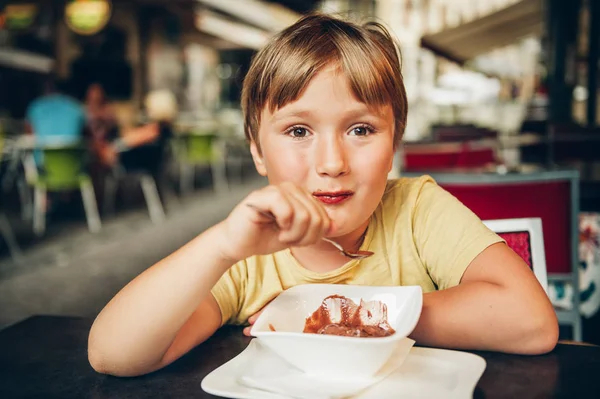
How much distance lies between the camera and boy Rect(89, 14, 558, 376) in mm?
781

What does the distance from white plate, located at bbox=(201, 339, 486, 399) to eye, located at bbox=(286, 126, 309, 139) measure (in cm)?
37

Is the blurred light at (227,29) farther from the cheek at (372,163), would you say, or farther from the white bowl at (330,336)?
the white bowl at (330,336)

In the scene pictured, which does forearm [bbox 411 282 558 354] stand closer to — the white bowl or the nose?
the white bowl

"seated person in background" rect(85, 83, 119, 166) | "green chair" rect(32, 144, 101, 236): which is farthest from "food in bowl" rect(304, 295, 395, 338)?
"seated person in background" rect(85, 83, 119, 166)

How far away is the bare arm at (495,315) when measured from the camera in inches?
31.7

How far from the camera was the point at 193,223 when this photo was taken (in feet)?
18.7

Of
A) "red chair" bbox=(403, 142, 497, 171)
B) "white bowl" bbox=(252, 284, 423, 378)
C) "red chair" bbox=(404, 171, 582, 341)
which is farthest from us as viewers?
"red chair" bbox=(403, 142, 497, 171)

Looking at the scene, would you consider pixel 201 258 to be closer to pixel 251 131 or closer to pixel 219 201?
pixel 251 131

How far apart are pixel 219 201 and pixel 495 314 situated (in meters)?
6.48

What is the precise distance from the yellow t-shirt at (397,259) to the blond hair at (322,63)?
200 millimetres

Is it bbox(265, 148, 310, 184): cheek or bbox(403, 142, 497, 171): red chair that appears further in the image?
bbox(403, 142, 497, 171): red chair

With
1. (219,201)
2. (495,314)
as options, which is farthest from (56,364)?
(219,201)

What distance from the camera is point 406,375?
692mm

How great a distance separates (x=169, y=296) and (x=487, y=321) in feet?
1.53
